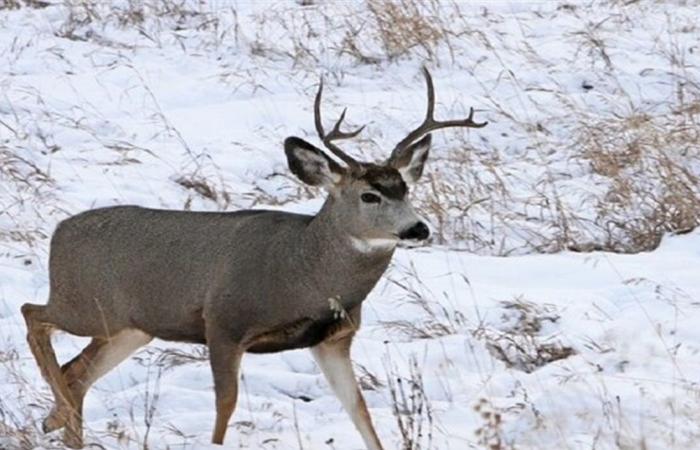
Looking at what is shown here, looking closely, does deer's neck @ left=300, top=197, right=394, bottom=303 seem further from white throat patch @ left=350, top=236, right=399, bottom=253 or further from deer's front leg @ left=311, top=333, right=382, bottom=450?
deer's front leg @ left=311, top=333, right=382, bottom=450

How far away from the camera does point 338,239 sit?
6504 mm

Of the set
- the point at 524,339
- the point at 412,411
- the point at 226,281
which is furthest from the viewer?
the point at 524,339

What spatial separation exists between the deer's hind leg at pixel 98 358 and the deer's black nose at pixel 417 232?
3.84 feet

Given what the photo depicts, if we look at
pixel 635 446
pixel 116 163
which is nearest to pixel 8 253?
pixel 116 163

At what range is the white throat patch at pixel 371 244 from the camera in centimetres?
641

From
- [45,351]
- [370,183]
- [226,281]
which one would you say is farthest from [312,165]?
[45,351]

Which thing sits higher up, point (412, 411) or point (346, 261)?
point (346, 261)

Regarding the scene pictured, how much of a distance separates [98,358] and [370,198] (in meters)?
1.25

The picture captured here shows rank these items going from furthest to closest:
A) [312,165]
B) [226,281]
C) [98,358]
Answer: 1. [98,358]
2. [312,165]
3. [226,281]

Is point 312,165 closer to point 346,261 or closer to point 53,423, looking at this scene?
point 346,261

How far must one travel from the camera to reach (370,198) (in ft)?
21.0

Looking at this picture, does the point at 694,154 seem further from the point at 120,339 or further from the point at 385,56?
the point at 120,339

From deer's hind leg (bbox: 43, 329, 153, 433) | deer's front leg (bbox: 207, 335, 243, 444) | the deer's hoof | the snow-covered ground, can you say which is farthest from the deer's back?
the deer's hoof

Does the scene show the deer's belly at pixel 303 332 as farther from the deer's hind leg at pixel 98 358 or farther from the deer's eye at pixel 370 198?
the deer's hind leg at pixel 98 358
